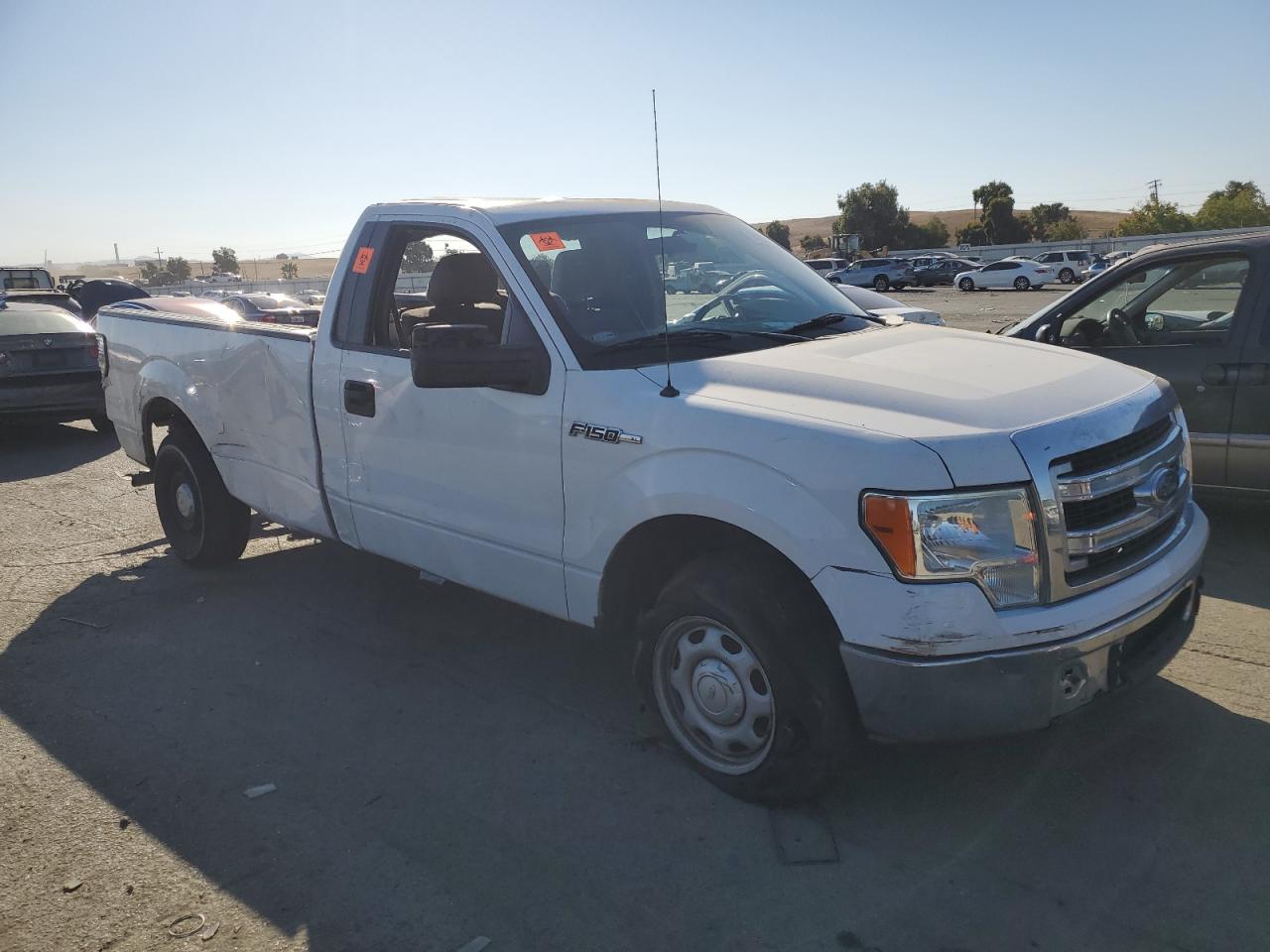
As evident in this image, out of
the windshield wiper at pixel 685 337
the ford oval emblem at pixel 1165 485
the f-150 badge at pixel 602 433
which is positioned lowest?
the ford oval emblem at pixel 1165 485

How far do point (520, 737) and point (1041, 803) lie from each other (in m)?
1.89

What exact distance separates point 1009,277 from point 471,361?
48653 millimetres

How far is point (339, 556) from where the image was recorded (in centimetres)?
663

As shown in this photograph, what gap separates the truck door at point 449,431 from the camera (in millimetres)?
3928

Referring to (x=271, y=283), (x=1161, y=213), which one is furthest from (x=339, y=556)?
(x=1161, y=213)

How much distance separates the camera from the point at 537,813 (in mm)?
3490

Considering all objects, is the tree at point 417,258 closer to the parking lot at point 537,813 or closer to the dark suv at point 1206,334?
the parking lot at point 537,813

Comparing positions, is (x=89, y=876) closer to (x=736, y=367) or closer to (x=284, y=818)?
(x=284, y=818)

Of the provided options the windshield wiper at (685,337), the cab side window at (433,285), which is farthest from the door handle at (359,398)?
the windshield wiper at (685,337)

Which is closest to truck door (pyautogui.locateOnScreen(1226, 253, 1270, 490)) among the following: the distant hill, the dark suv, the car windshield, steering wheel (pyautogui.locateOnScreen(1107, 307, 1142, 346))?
the dark suv

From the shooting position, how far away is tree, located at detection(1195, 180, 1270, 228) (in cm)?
6047

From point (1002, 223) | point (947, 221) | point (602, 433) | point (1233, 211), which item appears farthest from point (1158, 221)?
point (947, 221)

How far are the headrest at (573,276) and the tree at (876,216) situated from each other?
332 feet

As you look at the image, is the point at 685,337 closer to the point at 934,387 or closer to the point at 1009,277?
the point at 934,387
